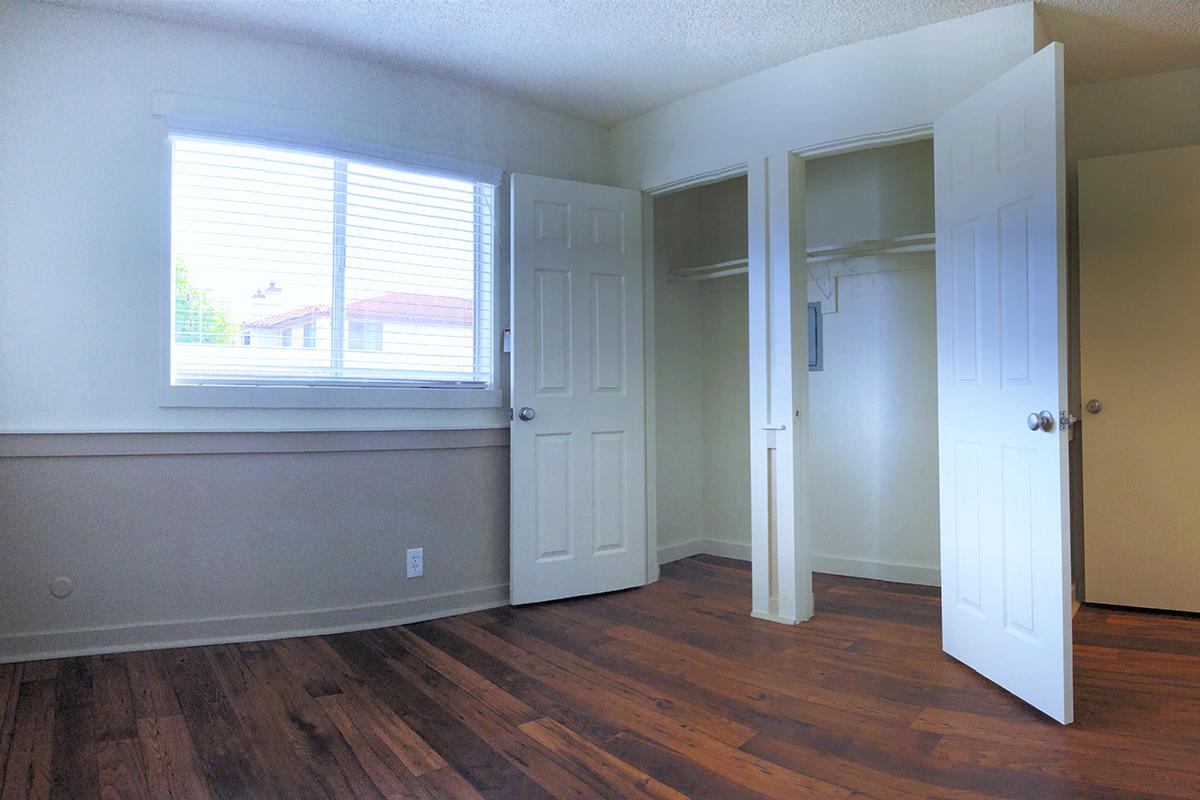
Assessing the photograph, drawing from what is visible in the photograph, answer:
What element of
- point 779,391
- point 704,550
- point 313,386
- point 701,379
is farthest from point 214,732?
point 701,379

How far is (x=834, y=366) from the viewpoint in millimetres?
3984

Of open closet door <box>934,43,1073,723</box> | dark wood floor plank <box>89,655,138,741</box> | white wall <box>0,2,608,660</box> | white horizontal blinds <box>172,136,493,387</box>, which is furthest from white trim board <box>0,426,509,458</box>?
open closet door <box>934,43,1073,723</box>

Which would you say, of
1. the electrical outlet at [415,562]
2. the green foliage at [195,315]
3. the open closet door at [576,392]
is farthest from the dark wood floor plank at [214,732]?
the open closet door at [576,392]

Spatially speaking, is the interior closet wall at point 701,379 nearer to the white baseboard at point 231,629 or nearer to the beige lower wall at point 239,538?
the beige lower wall at point 239,538

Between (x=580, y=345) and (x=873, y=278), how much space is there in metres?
1.66

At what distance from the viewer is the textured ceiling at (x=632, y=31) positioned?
8.89 ft

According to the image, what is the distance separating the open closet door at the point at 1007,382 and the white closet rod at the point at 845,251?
0.76 meters

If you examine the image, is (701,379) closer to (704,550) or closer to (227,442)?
(704,550)

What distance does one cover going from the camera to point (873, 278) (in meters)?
3.83

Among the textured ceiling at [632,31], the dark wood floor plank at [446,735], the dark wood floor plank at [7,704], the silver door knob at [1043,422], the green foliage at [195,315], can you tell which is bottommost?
the dark wood floor plank at [446,735]

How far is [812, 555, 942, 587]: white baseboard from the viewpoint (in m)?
3.67

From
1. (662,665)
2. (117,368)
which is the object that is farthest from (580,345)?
(117,368)

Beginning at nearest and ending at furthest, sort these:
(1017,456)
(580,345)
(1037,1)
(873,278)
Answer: (1017,456) → (1037,1) → (580,345) → (873,278)

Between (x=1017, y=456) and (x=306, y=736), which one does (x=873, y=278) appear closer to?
(x=1017, y=456)
